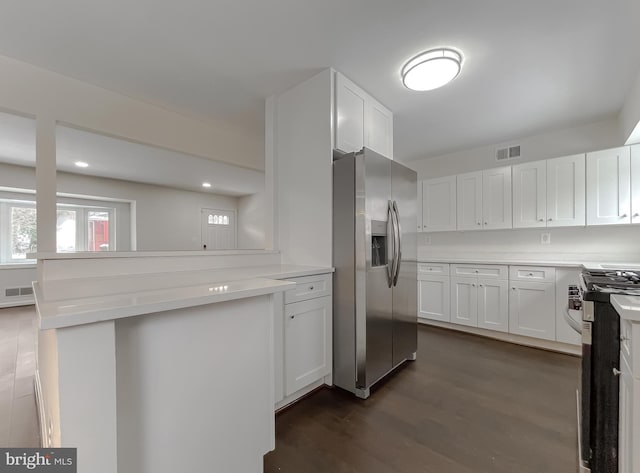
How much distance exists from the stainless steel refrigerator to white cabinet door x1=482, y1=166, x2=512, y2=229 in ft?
5.82

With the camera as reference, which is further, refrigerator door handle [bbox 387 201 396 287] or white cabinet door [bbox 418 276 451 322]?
white cabinet door [bbox 418 276 451 322]

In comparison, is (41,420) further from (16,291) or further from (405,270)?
(16,291)

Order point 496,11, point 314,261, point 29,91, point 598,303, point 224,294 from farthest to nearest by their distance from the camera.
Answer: point 314,261 → point 29,91 → point 496,11 → point 598,303 → point 224,294

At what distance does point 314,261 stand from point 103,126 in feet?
6.99

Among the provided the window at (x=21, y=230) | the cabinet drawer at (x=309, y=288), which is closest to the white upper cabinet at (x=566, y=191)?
the cabinet drawer at (x=309, y=288)

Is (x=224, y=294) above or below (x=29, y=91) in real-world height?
below

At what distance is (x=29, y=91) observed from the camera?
6.31 ft

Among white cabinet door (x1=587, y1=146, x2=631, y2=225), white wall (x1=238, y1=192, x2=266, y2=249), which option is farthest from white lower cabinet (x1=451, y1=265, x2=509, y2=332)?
white wall (x1=238, y1=192, x2=266, y2=249)

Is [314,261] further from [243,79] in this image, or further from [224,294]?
[243,79]

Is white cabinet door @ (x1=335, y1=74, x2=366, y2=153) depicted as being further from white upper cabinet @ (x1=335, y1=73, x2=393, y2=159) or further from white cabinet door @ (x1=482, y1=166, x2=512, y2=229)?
white cabinet door @ (x1=482, y1=166, x2=512, y2=229)

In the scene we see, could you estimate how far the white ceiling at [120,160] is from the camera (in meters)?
3.11

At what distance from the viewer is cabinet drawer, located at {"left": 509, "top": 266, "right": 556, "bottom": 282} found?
269cm

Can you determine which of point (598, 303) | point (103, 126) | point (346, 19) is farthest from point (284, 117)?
point (598, 303)

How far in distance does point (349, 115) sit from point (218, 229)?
18.7ft
